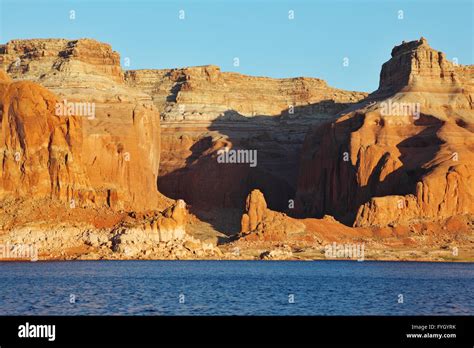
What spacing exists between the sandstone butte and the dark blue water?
7.16 meters

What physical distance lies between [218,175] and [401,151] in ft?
120

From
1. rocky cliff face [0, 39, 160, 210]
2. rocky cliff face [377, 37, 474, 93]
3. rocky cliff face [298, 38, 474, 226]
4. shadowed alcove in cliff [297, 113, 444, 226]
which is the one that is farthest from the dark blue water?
rocky cliff face [377, 37, 474, 93]

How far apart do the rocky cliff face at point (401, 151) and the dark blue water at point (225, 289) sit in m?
33.9

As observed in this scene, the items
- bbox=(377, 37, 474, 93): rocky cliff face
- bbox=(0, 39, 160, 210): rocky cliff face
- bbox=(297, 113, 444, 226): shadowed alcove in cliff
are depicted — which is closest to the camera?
bbox=(0, 39, 160, 210): rocky cliff face

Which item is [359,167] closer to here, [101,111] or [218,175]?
[218,175]

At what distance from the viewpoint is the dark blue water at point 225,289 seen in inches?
2363

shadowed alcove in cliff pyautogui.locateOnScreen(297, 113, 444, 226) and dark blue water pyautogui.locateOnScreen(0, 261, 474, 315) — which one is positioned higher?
shadowed alcove in cliff pyautogui.locateOnScreen(297, 113, 444, 226)

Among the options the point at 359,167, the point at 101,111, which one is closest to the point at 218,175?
the point at 101,111

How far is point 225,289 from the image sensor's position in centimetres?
7488

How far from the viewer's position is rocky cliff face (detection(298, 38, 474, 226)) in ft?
477

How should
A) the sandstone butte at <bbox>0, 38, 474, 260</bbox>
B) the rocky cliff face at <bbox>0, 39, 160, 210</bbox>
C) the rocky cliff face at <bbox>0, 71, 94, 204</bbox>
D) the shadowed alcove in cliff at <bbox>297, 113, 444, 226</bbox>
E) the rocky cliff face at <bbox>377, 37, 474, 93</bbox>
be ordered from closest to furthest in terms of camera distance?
the rocky cliff face at <bbox>0, 71, 94, 204</bbox> < the sandstone butte at <bbox>0, 38, 474, 260</bbox> < the rocky cliff face at <bbox>0, 39, 160, 210</bbox> < the shadowed alcove in cliff at <bbox>297, 113, 444, 226</bbox> < the rocky cliff face at <bbox>377, 37, 474, 93</bbox>

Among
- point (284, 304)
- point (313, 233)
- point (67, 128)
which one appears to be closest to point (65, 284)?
point (284, 304)

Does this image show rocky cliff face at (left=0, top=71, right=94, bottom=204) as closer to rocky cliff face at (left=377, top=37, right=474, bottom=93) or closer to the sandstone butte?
the sandstone butte

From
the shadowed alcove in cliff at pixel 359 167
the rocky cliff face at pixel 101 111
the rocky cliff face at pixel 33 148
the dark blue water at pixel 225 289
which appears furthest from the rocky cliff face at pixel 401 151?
the rocky cliff face at pixel 33 148
